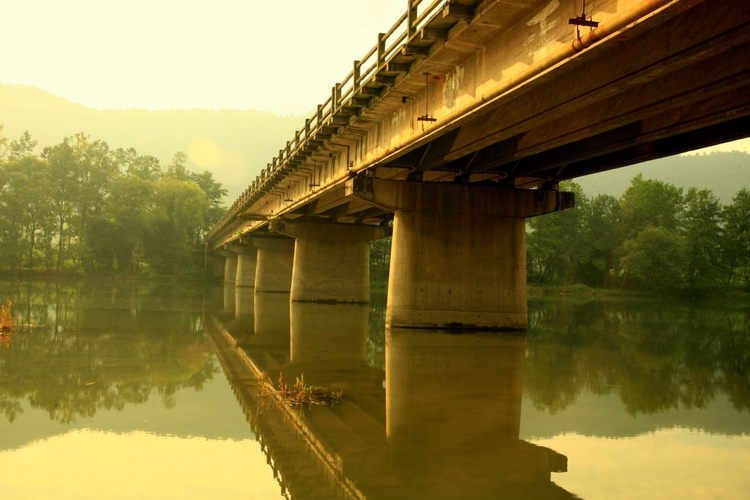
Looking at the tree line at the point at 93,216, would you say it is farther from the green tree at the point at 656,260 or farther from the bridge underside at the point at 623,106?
the bridge underside at the point at 623,106

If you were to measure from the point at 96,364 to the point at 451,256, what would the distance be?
13709mm

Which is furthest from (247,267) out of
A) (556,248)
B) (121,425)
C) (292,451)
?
(292,451)

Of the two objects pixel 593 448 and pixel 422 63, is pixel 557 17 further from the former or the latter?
pixel 593 448

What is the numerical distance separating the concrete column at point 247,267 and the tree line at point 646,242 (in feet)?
127

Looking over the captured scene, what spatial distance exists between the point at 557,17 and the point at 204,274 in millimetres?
88695

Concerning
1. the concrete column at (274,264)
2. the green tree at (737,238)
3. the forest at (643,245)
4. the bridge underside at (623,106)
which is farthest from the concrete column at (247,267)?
the green tree at (737,238)

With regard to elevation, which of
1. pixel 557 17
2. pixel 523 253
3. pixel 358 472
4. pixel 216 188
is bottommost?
pixel 358 472

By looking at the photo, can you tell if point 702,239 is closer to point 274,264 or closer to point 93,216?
point 274,264

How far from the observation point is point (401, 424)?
1061cm

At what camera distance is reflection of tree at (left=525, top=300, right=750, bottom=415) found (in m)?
13.8

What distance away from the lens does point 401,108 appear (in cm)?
2125

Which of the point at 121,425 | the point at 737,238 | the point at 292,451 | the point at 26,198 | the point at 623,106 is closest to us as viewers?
the point at 292,451

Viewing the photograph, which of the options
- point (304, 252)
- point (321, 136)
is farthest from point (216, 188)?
point (321, 136)

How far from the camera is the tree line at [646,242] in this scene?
86.6 m
